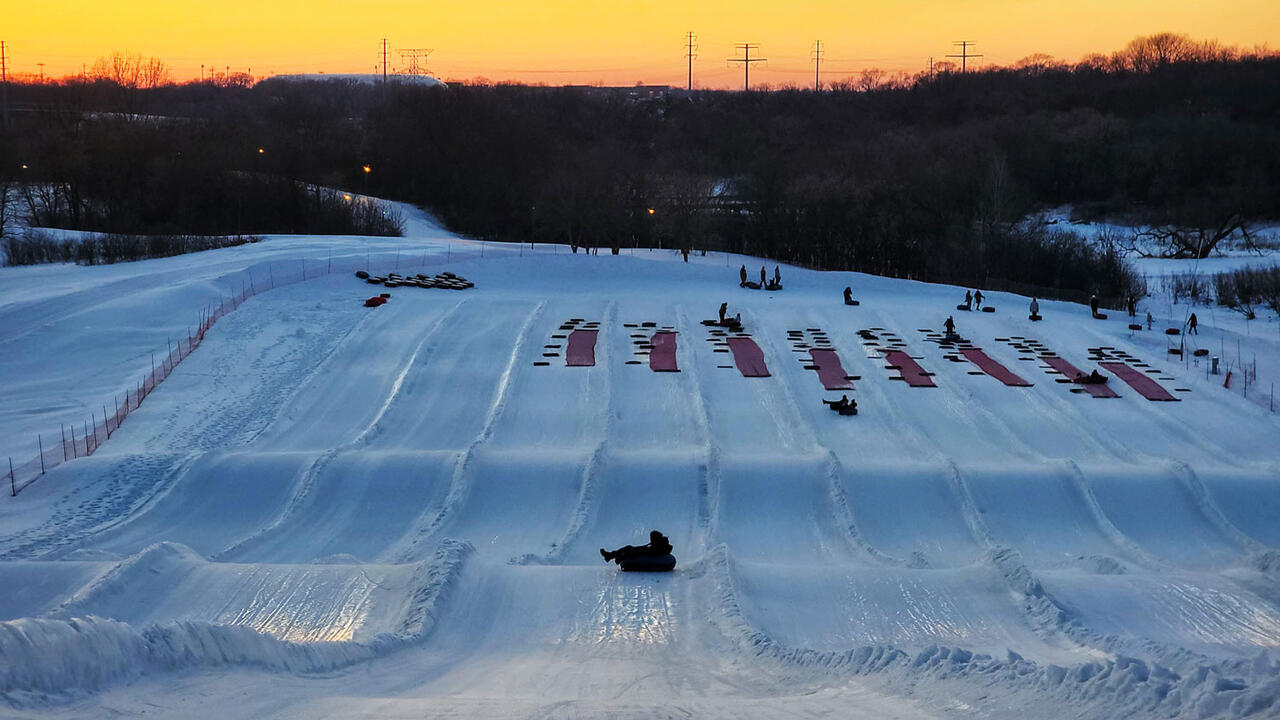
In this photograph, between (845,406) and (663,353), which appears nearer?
(845,406)

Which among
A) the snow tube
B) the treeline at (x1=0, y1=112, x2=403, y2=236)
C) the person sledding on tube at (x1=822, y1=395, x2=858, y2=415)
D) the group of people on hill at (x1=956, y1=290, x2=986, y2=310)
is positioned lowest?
the snow tube

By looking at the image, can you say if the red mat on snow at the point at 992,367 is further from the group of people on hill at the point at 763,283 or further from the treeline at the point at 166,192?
the treeline at the point at 166,192

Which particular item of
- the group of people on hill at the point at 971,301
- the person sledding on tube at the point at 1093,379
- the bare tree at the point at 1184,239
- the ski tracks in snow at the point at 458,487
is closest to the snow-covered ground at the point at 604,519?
the ski tracks in snow at the point at 458,487

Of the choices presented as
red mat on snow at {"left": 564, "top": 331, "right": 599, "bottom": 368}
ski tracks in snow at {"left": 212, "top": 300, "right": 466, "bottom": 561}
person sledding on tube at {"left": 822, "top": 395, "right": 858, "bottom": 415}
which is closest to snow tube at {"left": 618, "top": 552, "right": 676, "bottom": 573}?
ski tracks in snow at {"left": 212, "top": 300, "right": 466, "bottom": 561}

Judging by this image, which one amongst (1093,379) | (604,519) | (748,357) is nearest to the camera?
(604,519)

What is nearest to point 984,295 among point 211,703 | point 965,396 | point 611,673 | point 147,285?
point 965,396

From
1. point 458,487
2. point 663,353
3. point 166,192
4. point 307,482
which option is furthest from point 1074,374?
point 166,192

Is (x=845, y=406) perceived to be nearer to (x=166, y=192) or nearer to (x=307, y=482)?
(x=307, y=482)

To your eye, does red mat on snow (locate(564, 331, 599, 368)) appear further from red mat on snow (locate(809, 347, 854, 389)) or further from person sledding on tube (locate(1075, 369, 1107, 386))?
person sledding on tube (locate(1075, 369, 1107, 386))
